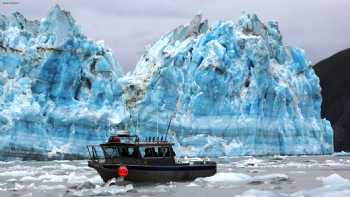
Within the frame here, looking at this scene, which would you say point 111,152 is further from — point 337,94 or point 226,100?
point 337,94

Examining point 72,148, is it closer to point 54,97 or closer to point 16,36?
point 54,97

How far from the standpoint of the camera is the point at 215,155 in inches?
2157

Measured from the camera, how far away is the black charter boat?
2664 cm

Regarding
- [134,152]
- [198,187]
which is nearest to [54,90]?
[134,152]

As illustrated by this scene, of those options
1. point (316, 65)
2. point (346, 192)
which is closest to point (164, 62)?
point (346, 192)

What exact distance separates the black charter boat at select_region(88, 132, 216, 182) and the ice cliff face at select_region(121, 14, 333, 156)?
25.4 m

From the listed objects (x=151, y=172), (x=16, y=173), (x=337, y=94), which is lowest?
(x=16, y=173)

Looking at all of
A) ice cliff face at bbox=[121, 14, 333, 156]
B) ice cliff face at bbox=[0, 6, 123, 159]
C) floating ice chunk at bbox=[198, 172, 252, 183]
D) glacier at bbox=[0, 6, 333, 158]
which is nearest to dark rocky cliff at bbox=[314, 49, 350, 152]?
glacier at bbox=[0, 6, 333, 158]

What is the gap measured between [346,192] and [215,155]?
3636 cm

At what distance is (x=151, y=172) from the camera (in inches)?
1057

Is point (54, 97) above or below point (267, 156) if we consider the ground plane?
above

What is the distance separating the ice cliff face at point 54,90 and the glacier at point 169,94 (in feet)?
0.26

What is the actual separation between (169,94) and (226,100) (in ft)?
16.1

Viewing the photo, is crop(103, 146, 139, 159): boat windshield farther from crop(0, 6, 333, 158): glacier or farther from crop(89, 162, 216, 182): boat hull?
crop(0, 6, 333, 158): glacier
